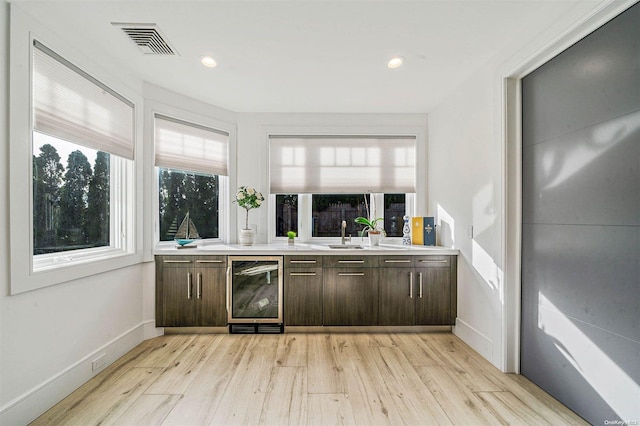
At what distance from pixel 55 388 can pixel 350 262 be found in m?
2.44

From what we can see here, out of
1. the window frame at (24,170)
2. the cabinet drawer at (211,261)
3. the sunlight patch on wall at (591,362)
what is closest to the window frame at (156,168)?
the cabinet drawer at (211,261)

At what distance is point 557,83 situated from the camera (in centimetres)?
195

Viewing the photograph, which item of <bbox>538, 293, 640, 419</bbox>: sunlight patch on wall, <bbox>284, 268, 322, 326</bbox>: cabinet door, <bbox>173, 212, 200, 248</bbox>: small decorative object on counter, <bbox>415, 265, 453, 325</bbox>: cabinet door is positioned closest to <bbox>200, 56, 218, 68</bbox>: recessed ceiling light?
<bbox>173, 212, 200, 248</bbox>: small decorative object on counter

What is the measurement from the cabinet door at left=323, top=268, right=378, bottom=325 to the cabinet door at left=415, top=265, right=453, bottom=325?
1.62 ft

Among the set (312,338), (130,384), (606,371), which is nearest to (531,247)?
Answer: (606,371)

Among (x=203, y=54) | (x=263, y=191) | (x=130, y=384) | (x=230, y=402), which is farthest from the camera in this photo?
(x=263, y=191)

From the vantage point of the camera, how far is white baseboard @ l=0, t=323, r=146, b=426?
65.7 inches

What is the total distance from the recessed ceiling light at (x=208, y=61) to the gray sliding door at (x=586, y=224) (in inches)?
99.3

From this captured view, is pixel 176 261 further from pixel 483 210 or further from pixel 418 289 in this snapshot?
pixel 483 210

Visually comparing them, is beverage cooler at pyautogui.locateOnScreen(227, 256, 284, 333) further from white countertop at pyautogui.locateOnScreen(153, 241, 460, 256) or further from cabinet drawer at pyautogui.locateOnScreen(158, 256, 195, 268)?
cabinet drawer at pyautogui.locateOnScreen(158, 256, 195, 268)

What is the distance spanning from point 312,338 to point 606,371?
2.17 metres

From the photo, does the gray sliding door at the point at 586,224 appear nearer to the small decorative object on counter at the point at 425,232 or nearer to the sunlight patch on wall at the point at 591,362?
the sunlight patch on wall at the point at 591,362

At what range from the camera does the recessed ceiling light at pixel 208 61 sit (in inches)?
95.0

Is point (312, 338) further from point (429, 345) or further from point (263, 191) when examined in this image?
point (263, 191)
